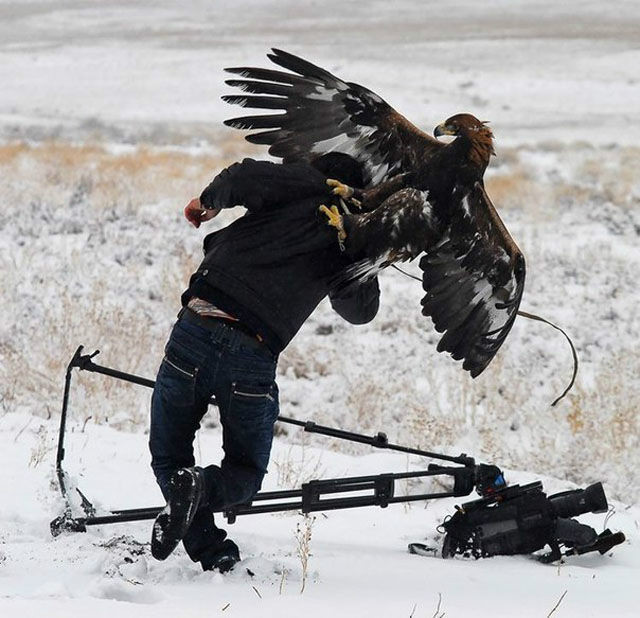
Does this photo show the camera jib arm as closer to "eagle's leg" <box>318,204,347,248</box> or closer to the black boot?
the black boot

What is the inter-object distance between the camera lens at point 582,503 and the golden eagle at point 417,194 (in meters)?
0.80

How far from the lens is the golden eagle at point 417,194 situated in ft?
11.9

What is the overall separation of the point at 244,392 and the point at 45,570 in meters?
0.87

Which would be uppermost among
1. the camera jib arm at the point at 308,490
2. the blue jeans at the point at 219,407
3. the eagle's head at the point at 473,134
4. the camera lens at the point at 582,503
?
the eagle's head at the point at 473,134

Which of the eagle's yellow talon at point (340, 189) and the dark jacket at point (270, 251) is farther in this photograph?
the eagle's yellow talon at point (340, 189)

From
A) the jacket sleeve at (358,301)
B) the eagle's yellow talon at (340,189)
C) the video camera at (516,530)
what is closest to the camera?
the eagle's yellow talon at (340,189)

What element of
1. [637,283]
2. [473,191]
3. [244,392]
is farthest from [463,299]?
[637,283]

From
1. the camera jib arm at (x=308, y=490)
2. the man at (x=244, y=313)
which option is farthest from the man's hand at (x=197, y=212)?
the camera jib arm at (x=308, y=490)

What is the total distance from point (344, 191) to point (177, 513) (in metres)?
1.20

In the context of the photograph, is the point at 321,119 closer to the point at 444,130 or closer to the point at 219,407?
the point at 444,130

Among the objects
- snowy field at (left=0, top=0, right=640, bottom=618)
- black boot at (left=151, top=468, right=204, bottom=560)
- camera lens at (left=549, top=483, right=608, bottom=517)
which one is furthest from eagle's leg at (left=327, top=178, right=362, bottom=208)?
camera lens at (left=549, top=483, right=608, bottom=517)

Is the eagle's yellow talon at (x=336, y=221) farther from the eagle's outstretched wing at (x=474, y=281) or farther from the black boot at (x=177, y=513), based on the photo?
the black boot at (x=177, y=513)

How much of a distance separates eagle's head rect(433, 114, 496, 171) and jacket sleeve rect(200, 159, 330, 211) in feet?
1.60

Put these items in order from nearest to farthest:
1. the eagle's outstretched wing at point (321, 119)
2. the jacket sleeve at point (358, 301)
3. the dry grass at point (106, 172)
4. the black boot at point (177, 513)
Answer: the black boot at point (177, 513) < the jacket sleeve at point (358, 301) < the eagle's outstretched wing at point (321, 119) < the dry grass at point (106, 172)
